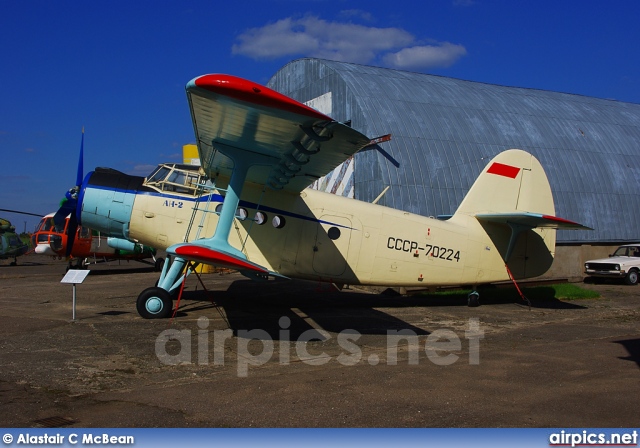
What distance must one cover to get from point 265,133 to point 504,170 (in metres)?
7.58

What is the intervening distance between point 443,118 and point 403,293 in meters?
9.63

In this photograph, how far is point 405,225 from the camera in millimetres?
12258

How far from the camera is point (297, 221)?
11516 mm

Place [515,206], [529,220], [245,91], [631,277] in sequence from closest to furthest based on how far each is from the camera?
[245,91], [529,220], [515,206], [631,277]

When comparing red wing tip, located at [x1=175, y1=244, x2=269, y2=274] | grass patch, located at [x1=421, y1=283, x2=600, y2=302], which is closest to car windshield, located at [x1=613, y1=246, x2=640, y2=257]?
grass patch, located at [x1=421, y1=283, x2=600, y2=302]

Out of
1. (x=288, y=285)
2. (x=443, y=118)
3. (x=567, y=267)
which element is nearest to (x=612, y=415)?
(x=288, y=285)

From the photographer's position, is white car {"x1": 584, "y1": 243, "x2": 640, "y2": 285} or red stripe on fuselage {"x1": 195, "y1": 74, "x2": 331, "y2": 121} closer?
red stripe on fuselage {"x1": 195, "y1": 74, "x2": 331, "y2": 121}

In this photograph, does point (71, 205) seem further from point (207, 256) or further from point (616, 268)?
point (616, 268)

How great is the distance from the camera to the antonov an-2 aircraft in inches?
369

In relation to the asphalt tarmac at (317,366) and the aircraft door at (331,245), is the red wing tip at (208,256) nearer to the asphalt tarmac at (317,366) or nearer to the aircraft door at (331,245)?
the asphalt tarmac at (317,366)

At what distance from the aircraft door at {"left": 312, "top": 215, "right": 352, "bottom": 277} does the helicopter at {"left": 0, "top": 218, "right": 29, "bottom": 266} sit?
91.5ft

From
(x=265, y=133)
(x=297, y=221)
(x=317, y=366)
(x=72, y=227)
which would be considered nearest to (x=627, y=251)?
(x=297, y=221)

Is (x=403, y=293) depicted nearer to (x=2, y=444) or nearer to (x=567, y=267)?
(x=567, y=267)

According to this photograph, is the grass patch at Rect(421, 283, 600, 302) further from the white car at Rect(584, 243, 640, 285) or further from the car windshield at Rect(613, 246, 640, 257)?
the car windshield at Rect(613, 246, 640, 257)
